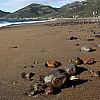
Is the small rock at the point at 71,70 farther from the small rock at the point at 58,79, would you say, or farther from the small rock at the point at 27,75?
the small rock at the point at 27,75

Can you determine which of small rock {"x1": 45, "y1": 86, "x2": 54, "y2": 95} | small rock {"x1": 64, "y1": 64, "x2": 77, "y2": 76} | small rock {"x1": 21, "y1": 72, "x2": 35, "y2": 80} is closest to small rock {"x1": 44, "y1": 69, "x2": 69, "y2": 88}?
small rock {"x1": 45, "y1": 86, "x2": 54, "y2": 95}

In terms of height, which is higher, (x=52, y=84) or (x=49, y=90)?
(x=52, y=84)

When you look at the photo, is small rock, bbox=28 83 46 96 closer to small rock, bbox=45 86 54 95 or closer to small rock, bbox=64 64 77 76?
small rock, bbox=45 86 54 95

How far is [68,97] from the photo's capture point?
296 inches

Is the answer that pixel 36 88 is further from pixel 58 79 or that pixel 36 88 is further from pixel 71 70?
pixel 71 70

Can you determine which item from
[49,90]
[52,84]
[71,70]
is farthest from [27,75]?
[49,90]

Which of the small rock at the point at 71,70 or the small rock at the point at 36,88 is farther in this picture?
the small rock at the point at 71,70

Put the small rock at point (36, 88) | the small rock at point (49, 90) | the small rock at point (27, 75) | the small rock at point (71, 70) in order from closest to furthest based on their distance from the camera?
the small rock at point (49, 90) < the small rock at point (36, 88) < the small rock at point (71, 70) < the small rock at point (27, 75)

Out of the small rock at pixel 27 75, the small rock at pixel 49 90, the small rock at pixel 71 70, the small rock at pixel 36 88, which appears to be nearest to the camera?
the small rock at pixel 49 90

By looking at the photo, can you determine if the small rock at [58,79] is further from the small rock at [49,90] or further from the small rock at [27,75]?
the small rock at [27,75]

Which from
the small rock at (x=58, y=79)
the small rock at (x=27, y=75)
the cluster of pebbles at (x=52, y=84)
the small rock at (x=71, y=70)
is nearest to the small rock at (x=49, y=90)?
the cluster of pebbles at (x=52, y=84)

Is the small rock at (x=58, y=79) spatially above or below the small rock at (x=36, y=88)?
above

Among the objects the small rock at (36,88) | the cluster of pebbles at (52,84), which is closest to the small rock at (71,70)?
the cluster of pebbles at (52,84)

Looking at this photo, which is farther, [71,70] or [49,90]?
[71,70]
